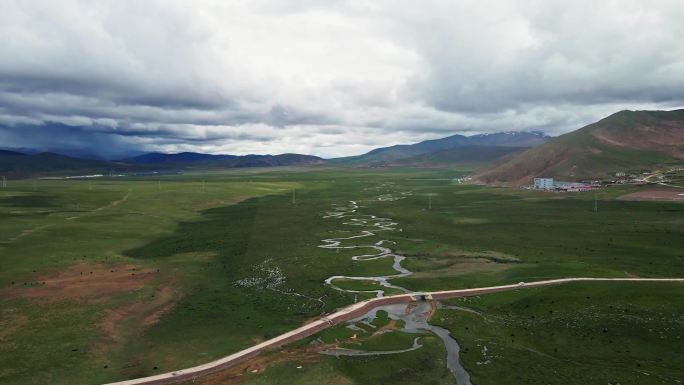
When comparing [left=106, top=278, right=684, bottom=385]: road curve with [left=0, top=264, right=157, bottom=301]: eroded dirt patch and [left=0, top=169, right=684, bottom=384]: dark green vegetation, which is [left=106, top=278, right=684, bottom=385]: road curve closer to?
Answer: [left=0, top=169, right=684, bottom=384]: dark green vegetation

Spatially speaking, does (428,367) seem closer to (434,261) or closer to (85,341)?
(85,341)

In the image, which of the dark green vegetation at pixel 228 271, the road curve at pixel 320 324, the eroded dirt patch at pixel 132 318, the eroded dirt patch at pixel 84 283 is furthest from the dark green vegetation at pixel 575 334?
the eroded dirt patch at pixel 84 283

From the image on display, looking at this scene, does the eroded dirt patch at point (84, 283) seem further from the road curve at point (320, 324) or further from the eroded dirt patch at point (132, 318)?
the road curve at point (320, 324)

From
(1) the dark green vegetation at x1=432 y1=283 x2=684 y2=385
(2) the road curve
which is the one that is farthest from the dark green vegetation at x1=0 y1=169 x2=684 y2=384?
(2) the road curve

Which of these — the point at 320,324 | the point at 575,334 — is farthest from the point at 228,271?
the point at 575,334

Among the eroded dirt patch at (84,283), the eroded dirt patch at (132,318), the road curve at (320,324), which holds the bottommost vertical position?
the eroded dirt patch at (132,318)

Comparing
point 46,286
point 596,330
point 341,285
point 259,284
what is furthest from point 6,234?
point 596,330
